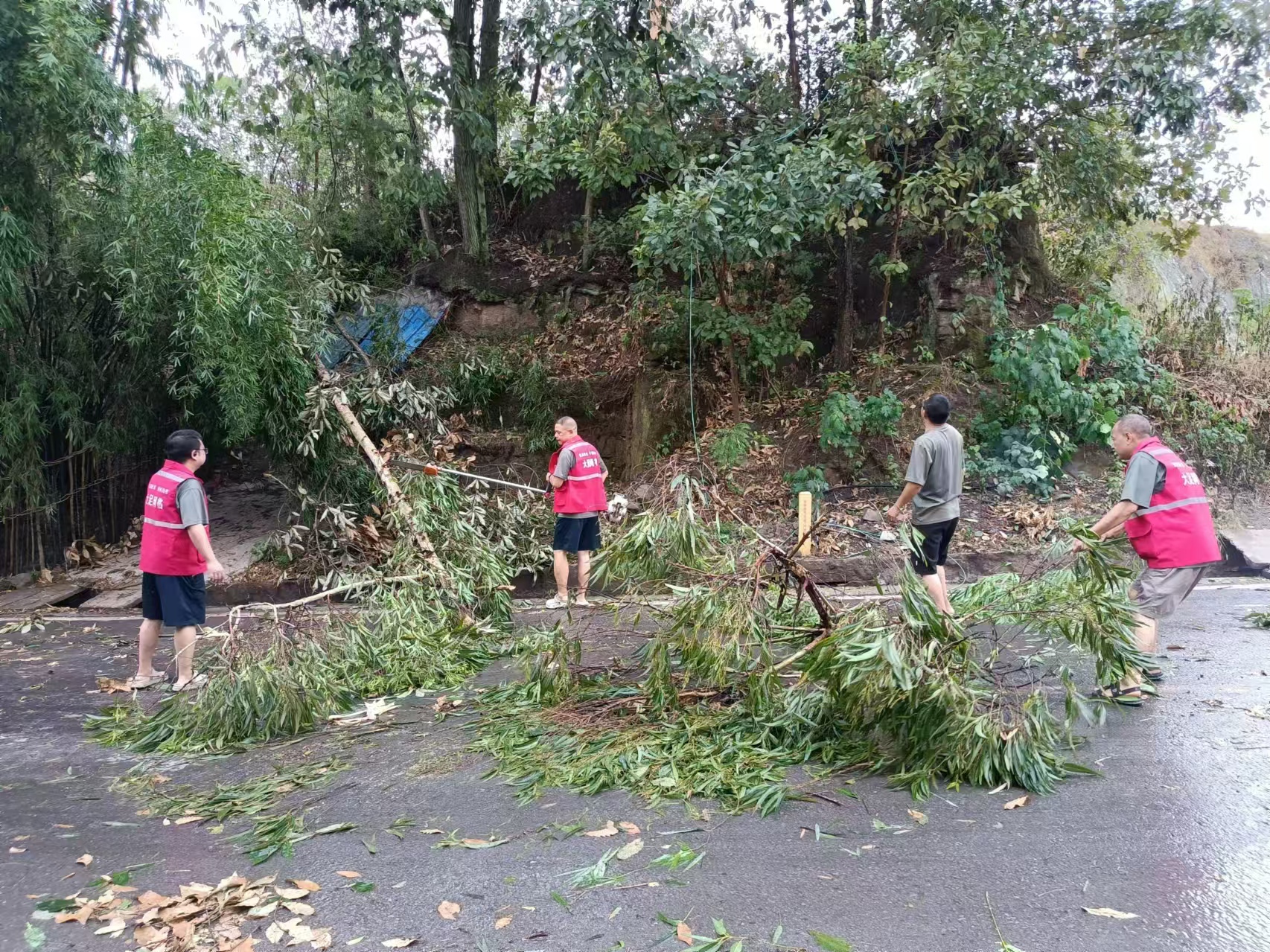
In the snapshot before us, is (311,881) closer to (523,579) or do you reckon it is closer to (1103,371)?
(523,579)

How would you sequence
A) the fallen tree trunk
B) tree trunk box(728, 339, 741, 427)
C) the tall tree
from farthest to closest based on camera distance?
1. the tall tree
2. tree trunk box(728, 339, 741, 427)
3. the fallen tree trunk

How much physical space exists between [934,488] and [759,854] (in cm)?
354

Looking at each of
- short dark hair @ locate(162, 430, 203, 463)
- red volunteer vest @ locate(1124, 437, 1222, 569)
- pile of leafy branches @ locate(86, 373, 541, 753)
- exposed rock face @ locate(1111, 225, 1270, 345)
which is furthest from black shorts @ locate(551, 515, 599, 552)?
exposed rock face @ locate(1111, 225, 1270, 345)

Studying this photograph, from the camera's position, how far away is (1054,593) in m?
5.21

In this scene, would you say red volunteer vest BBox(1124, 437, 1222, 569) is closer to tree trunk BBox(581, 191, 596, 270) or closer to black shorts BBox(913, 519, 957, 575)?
black shorts BBox(913, 519, 957, 575)

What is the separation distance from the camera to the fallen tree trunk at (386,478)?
766cm

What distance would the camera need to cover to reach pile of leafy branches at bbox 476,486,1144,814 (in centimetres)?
423

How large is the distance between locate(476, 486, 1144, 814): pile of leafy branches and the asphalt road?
18 centimetres

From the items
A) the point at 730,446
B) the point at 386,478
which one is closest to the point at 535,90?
the point at 730,446

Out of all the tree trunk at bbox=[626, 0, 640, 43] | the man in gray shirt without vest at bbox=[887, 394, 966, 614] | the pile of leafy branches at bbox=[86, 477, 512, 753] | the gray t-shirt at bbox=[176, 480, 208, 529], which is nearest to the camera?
the pile of leafy branches at bbox=[86, 477, 512, 753]

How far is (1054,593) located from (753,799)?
2.27 metres

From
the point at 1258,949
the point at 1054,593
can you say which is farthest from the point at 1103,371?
the point at 1258,949

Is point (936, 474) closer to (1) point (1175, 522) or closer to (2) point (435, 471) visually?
(1) point (1175, 522)

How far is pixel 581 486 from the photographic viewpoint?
8.08 m
